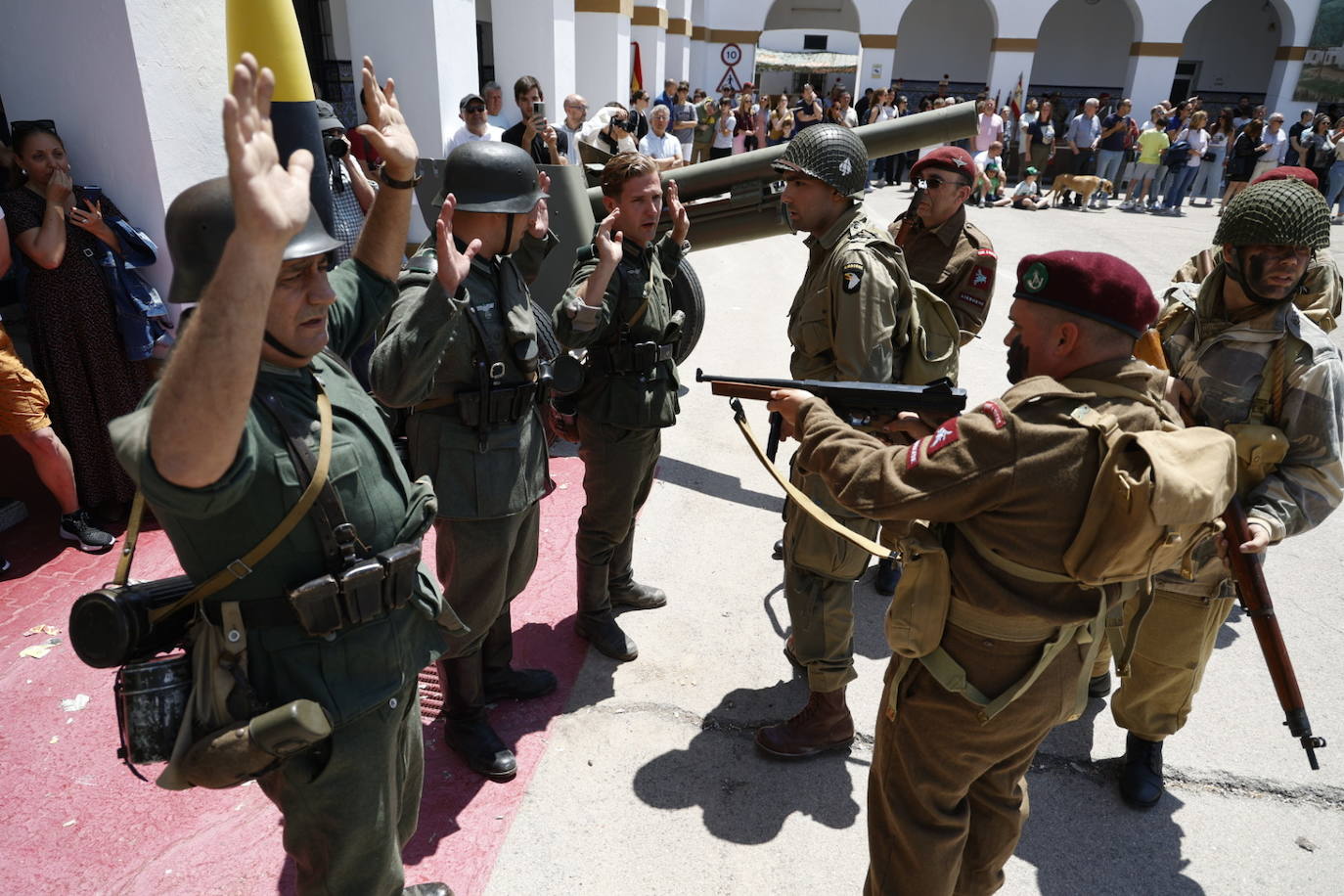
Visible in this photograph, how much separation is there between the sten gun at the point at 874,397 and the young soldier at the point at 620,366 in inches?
35.6

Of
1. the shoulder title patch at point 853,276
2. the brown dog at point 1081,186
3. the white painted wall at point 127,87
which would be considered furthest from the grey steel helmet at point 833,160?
the brown dog at point 1081,186

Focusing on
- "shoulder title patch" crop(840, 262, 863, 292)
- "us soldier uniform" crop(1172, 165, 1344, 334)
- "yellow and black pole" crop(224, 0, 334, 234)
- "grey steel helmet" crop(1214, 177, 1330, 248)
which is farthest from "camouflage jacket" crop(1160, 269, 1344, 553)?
"yellow and black pole" crop(224, 0, 334, 234)

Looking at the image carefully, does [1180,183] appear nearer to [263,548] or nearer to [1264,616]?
[1264,616]

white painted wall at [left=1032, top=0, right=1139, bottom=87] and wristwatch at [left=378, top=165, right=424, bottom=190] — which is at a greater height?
white painted wall at [left=1032, top=0, right=1139, bottom=87]

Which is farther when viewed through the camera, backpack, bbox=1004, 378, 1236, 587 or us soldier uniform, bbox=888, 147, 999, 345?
us soldier uniform, bbox=888, 147, 999, 345

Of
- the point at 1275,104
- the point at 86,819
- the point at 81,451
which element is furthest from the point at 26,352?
the point at 1275,104

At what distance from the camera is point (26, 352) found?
503cm

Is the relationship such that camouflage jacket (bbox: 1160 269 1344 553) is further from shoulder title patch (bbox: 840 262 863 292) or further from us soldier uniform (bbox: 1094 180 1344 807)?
shoulder title patch (bbox: 840 262 863 292)

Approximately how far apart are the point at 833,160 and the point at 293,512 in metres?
2.38

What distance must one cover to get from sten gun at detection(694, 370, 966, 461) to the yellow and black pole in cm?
202

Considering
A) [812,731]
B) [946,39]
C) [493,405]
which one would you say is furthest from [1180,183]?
[493,405]

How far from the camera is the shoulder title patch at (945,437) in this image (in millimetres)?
1901

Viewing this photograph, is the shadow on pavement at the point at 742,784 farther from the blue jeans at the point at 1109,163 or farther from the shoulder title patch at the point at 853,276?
the blue jeans at the point at 1109,163

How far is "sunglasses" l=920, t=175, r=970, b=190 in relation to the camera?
4051mm
